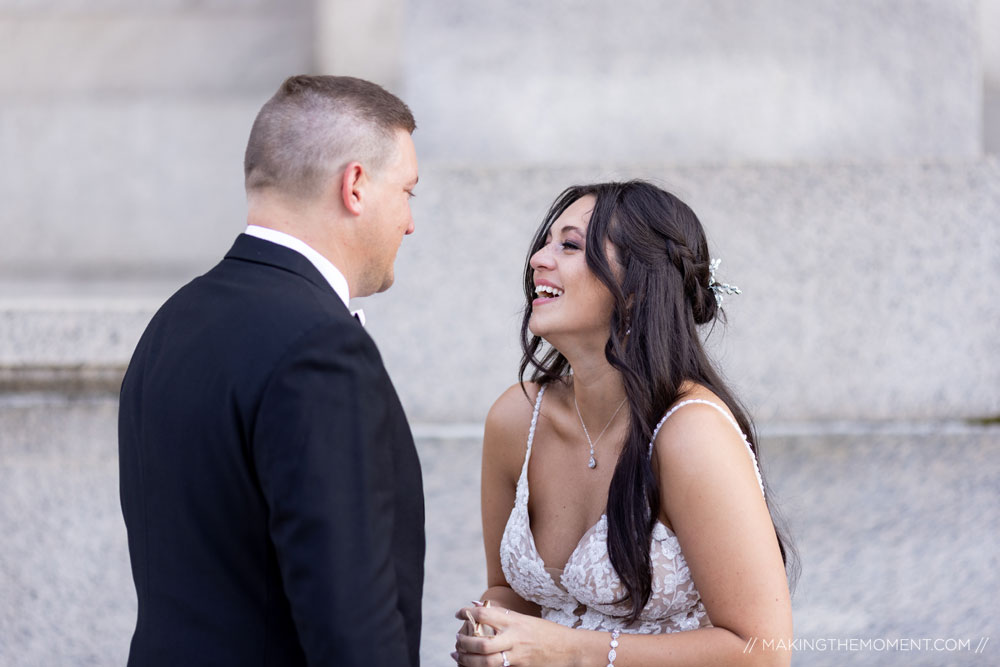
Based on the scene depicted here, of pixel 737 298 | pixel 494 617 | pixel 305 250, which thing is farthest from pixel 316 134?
pixel 737 298

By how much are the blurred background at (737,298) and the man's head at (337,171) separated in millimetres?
1864

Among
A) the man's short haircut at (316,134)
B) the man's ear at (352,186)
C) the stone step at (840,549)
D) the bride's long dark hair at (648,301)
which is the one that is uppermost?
the man's short haircut at (316,134)

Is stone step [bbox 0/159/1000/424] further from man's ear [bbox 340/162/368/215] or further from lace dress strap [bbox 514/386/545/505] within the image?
man's ear [bbox 340/162/368/215]

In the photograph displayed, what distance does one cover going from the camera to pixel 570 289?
2406 millimetres

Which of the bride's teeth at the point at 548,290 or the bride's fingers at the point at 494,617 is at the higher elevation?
the bride's teeth at the point at 548,290

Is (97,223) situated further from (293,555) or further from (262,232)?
(293,555)

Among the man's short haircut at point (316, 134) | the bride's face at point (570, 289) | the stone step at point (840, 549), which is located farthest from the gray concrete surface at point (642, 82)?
the man's short haircut at point (316, 134)

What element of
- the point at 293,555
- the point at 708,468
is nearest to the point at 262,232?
the point at 293,555

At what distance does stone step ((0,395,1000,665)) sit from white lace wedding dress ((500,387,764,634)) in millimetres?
1198

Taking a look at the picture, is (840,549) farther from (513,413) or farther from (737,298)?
(513,413)

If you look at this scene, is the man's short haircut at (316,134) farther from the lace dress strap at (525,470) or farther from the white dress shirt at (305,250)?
the lace dress strap at (525,470)

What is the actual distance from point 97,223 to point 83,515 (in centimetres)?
145

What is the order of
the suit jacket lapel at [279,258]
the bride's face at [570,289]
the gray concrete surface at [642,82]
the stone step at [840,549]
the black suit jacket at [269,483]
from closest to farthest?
the black suit jacket at [269,483] < the suit jacket lapel at [279,258] < the bride's face at [570,289] < the stone step at [840,549] < the gray concrete surface at [642,82]

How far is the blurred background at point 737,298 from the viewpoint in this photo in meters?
3.61
